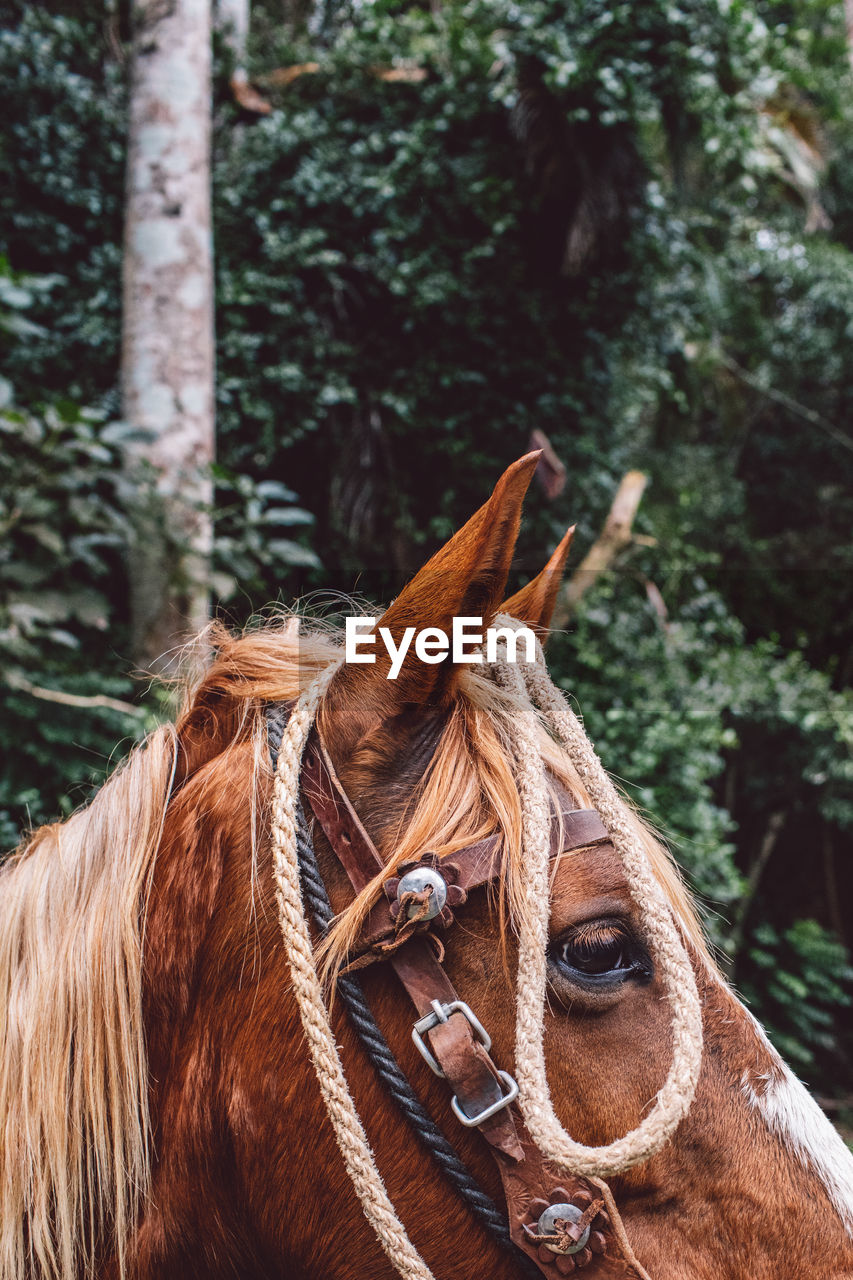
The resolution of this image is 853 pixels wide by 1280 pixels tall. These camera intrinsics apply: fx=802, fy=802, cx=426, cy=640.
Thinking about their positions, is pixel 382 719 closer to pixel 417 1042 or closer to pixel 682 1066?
pixel 417 1042

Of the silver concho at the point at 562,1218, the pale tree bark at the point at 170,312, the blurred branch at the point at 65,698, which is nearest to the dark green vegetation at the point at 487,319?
the pale tree bark at the point at 170,312

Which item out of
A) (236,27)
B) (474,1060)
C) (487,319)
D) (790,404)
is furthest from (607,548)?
(790,404)

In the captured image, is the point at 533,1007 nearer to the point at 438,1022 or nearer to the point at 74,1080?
the point at 438,1022

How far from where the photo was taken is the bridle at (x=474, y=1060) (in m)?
0.82

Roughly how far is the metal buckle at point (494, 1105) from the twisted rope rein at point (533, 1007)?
2 cm

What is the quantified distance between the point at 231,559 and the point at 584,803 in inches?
96.7

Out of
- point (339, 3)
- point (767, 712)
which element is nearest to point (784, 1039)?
point (767, 712)

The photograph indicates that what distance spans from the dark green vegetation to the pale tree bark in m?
0.22

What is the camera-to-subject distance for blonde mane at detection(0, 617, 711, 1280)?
0.91m

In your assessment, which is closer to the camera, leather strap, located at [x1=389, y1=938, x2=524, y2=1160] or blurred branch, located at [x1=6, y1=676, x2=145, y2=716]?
leather strap, located at [x1=389, y1=938, x2=524, y2=1160]

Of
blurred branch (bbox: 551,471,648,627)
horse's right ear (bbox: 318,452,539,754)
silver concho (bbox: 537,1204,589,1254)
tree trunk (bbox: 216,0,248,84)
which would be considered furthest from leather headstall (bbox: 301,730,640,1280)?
tree trunk (bbox: 216,0,248,84)

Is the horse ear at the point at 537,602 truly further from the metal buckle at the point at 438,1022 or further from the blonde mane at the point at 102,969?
the metal buckle at the point at 438,1022

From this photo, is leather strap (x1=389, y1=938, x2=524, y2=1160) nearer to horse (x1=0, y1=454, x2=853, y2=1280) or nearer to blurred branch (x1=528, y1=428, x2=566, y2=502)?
horse (x1=0, y1=454, x2=853, y2=1280)

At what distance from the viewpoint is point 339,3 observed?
19.3 feet
